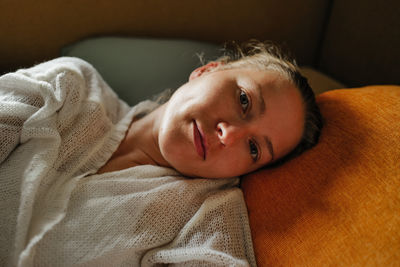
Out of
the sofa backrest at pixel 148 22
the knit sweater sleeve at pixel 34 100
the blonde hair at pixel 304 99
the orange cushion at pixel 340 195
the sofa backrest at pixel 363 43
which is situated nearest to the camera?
the orange cushion at pixel 340 195

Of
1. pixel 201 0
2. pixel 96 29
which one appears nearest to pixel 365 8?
pixel 201 0

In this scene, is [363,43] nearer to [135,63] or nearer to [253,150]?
[253,150]

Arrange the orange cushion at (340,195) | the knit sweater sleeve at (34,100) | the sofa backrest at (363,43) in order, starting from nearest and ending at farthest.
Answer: the orange cushion at (340,195), the knit sweater sleeve at (34,100), the sofa backrest at (363,43)

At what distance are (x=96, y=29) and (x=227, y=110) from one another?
2.36ft

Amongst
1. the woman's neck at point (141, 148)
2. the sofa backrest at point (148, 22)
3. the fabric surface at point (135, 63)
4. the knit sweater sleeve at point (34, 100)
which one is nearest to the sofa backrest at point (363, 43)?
the sofa backrest at point (148, 22)

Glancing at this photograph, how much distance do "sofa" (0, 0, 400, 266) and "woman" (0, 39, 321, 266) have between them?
79mm

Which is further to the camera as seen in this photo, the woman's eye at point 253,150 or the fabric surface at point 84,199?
the woman's eye at point 253,150

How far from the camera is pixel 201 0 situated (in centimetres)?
122

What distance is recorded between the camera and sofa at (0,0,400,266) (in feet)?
2.11

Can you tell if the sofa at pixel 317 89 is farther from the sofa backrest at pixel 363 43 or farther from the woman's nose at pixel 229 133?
the woman's nose at pixel 229 133

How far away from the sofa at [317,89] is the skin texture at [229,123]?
0.09 m

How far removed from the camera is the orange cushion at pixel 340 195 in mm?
612

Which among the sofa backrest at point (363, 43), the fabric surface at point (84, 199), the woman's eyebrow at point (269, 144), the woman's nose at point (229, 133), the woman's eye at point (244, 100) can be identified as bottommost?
the fabric surface at point (84, 199)

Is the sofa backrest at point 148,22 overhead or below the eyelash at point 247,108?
overhead
